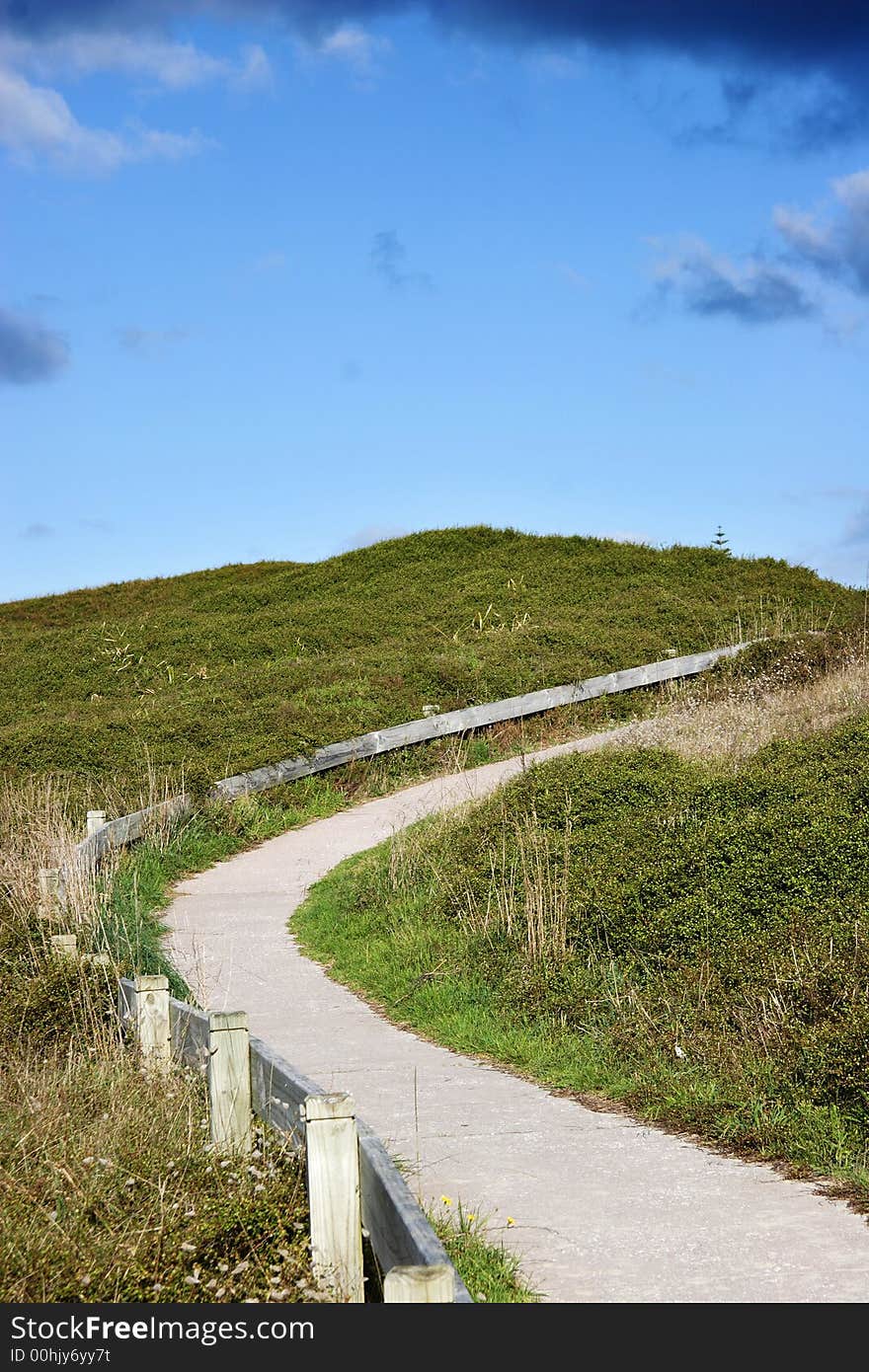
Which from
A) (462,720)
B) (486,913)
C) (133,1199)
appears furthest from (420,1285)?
(462,720)

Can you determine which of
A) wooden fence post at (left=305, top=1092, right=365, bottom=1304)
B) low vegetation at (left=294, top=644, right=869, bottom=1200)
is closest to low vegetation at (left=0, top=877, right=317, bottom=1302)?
wooden fence post at (left=305, top=1092, right=365, bottom=1304)

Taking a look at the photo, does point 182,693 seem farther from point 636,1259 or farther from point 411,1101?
point 636,1259

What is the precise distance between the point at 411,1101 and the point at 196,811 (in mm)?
9519

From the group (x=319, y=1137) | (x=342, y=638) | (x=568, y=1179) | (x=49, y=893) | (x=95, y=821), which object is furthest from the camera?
(x=342, y=638)

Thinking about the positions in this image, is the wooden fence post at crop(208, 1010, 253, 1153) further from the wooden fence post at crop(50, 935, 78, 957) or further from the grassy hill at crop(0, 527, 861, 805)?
the grassy hill at crop(0, 527, 861, 805)

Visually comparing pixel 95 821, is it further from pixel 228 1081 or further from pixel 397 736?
pixel 228 1081

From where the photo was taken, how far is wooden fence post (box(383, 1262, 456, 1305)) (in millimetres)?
3080

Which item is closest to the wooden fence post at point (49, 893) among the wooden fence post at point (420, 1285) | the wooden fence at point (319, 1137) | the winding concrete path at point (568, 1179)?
the wooden fence at point (319, 1137)

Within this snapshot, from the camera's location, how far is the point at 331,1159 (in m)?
4.25

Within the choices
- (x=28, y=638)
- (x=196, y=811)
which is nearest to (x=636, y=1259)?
(x=196, y=811)

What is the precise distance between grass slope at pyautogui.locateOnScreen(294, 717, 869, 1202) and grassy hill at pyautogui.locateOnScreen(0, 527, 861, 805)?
259 inches

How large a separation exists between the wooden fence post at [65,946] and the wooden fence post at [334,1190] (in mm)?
4661

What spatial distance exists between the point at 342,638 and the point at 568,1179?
71.9 feet

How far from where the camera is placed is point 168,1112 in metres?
5.61
